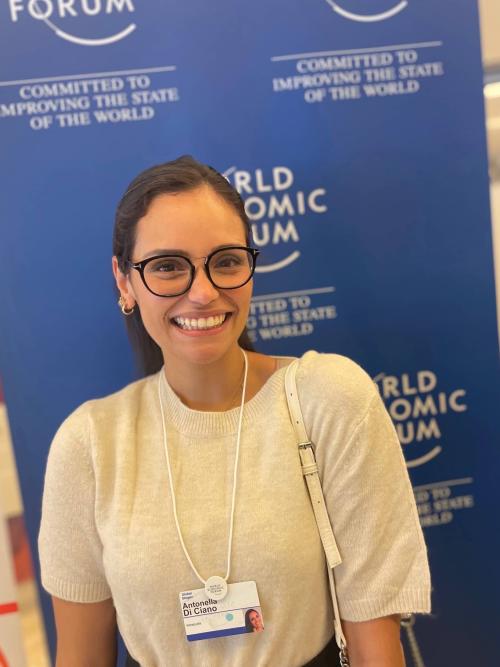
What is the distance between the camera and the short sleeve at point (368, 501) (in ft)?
3.81

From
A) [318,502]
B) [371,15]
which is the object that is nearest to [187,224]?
[318,502]

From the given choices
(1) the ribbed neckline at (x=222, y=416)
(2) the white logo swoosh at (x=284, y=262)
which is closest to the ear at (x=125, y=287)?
(1) the ribbed neckline at (x=222, y=416)

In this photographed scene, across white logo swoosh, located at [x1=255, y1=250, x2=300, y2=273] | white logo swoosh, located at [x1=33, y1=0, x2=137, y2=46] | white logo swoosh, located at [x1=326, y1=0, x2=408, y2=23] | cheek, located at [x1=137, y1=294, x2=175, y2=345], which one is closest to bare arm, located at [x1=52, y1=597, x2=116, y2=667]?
cheek, located at [x1=137, y1=294, x2=175, y2=345]

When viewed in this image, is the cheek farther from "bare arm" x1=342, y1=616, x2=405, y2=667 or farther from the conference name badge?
"bare arm" x1=342, y1=616, x2=405, y2=667

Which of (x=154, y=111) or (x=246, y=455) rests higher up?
(x=154, y=111)

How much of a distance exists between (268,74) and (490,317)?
885 mm

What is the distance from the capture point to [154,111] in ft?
5.16

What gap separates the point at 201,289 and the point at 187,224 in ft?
0.41

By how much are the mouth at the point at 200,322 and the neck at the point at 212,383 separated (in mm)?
128

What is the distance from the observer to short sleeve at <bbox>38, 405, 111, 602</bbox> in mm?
1256

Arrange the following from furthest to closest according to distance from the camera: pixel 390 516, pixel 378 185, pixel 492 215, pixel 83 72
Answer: pixel 492 215, pixel 378 185, pixel 83 72, pixel 390 516

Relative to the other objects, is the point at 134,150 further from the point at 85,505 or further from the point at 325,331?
the point at 85,505

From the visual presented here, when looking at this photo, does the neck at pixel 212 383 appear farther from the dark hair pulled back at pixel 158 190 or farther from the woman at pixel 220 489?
the dark hair pulled back at pixel 158 190

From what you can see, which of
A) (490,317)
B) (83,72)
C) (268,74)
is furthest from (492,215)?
(83,72)
